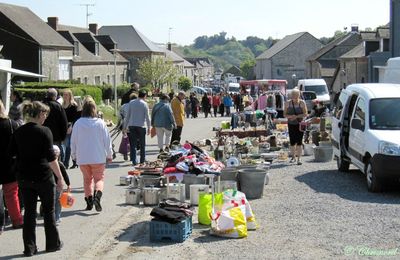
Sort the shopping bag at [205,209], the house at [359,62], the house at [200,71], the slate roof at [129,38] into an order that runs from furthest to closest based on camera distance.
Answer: the house at [200,71], the slate roof at [129,38], the house at [359,62], the shopping bag at [205,209]

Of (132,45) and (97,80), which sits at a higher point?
(132,45)

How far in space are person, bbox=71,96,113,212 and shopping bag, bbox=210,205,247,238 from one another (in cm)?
260

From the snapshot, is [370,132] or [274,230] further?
[370,132]

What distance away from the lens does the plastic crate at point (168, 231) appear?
8.82 meters

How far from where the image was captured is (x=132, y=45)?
87.2 meters

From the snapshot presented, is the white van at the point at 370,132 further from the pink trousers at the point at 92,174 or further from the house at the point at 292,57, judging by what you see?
the house at the point at 292,57

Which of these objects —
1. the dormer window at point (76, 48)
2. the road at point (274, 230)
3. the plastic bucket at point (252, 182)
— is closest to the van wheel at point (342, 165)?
the road at point (274, 230)

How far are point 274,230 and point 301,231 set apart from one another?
0.37m

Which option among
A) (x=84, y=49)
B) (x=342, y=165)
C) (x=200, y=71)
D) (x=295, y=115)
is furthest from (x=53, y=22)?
(x=200, y=71)

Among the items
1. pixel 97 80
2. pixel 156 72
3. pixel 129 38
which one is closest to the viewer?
pixel 97 80

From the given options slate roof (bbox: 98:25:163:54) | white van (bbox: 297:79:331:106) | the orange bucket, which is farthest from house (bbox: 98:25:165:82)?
the orange bucket

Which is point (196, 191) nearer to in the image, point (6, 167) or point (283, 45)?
point (6, 167)

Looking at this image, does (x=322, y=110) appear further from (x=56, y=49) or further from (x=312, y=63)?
(x=312, y=63)

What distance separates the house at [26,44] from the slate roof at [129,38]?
33314mm
